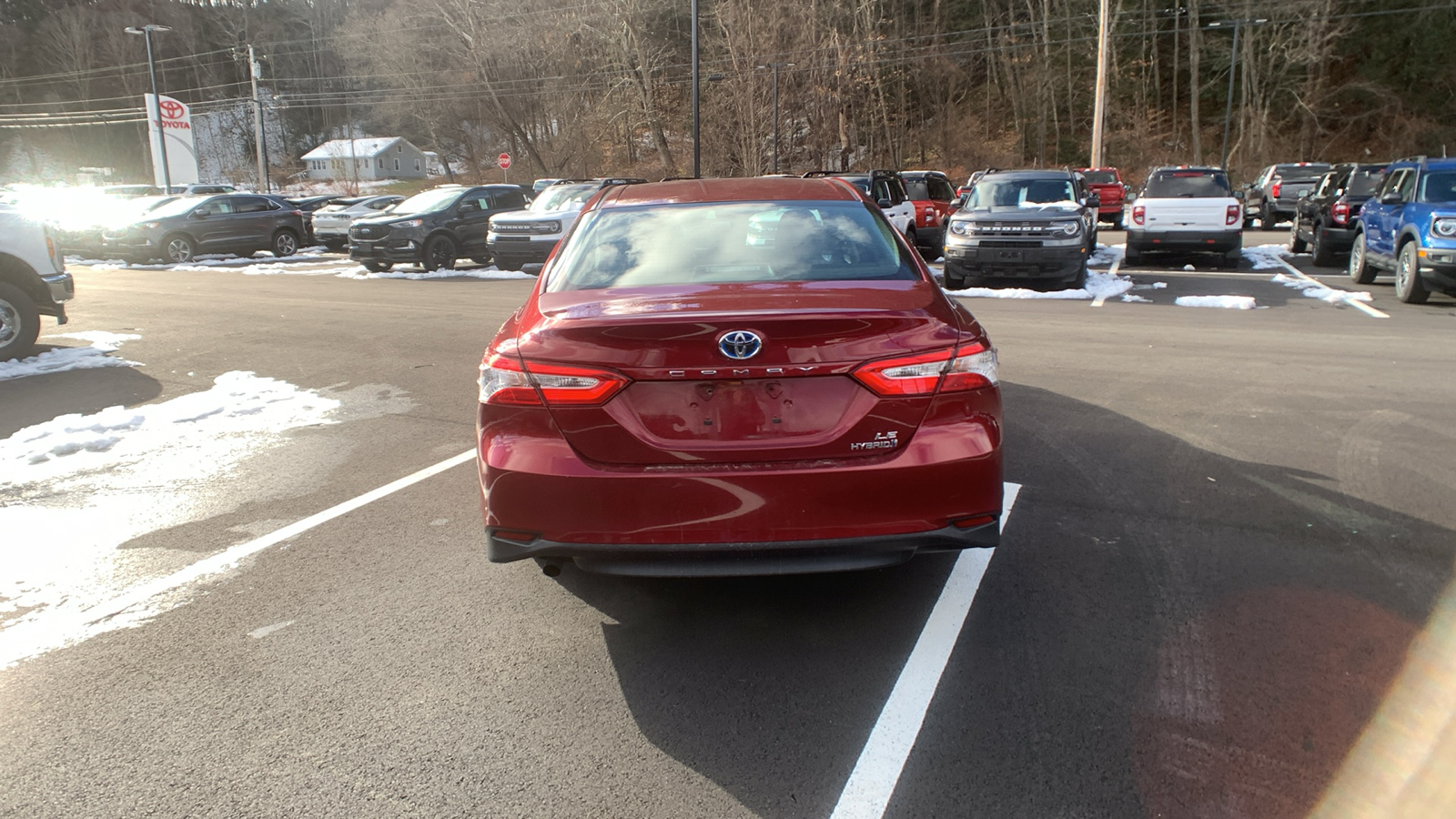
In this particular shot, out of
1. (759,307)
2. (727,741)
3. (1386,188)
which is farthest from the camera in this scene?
(1386,188)

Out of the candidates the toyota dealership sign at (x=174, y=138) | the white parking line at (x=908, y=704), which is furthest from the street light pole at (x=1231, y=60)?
the white parking line at (x=908, y=704)

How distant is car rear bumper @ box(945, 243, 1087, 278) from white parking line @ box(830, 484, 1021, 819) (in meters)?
9.93

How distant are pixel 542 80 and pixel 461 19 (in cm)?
553

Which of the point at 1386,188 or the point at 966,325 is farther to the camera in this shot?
the point at 1386,188

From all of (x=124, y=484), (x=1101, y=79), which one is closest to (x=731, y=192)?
(x=124, y=484)

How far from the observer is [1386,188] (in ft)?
44.4

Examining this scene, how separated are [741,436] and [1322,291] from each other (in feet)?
43.7

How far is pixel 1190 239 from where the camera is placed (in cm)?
1606

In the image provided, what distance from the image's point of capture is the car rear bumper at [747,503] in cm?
309

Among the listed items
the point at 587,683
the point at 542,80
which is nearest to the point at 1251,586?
the point at 587,683

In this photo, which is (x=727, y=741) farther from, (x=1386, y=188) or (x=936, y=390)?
(x=1386, y=188)

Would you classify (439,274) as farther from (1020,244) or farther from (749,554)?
(749,554)

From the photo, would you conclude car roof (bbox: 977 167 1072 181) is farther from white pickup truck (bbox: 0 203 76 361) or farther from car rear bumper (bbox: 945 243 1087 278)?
white pickup truck (bbox: 0 203 76 361)

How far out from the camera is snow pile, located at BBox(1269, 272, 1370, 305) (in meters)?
12.7
